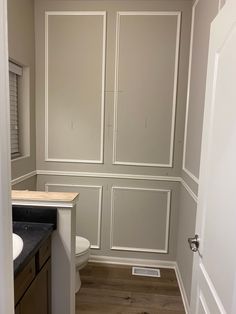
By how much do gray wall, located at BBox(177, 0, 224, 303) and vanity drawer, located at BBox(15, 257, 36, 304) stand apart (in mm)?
1248

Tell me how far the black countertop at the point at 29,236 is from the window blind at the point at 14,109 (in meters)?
1.18

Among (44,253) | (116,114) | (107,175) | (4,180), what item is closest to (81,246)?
(107,175)

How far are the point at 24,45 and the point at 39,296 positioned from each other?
2.13 m

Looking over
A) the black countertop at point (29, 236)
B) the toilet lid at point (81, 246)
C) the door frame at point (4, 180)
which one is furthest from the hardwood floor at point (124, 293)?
the door frame at point (4, 180)

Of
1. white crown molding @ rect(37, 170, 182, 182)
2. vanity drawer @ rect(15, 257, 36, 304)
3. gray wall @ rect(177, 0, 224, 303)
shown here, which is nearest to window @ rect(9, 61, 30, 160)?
white crown molding @ rect(37, 170, 182, 182)

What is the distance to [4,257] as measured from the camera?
665 millimetres

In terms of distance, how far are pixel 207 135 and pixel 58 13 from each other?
7.20 feet

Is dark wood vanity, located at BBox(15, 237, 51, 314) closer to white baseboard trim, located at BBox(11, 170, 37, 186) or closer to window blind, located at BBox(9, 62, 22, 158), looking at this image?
white baseboard trim, located at BBox(11, 170, 37, 186)

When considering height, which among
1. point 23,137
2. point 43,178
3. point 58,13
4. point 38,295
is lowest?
point 38,295

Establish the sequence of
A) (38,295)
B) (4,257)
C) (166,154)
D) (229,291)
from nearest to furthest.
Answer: (4,257), (229,291), (38,295), (166,154)

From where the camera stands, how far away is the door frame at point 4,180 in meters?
0.62

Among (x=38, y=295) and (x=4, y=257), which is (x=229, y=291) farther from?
(x=38, y=295)

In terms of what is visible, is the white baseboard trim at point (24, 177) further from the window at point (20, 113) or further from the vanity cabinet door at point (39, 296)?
the vanity cabinet door at point (39, 296)

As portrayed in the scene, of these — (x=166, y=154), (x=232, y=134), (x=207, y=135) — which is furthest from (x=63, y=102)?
(x=232, y=134)
